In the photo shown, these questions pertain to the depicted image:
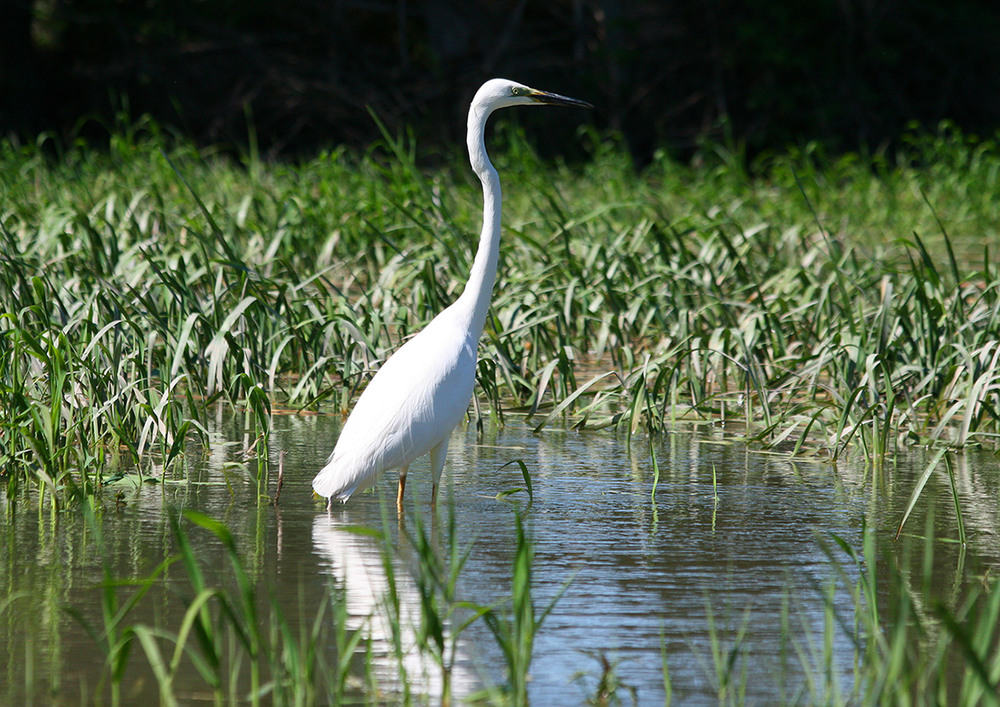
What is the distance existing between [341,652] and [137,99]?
43.6ft

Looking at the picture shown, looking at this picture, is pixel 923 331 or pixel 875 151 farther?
pixel 875 151

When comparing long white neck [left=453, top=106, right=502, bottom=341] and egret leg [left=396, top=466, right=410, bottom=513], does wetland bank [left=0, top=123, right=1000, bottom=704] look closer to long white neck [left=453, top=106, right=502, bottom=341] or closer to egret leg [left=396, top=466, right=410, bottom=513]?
egret leg [left=396, top=466, right=410, bottom=513]

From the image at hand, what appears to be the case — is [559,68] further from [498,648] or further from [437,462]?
[498,648]

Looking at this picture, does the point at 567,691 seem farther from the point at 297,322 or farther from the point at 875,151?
the point at 875,151

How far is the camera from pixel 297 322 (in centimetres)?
521

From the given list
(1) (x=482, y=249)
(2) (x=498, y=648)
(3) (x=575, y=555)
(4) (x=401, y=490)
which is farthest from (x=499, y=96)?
(2) (x=498, y=648)

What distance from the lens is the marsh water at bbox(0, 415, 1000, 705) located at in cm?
255

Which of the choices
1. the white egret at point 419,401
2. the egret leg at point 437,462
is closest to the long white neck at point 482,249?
the white egret at point 419,401

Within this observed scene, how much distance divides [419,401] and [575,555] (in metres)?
0.67

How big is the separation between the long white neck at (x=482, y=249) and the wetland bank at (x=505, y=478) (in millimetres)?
554

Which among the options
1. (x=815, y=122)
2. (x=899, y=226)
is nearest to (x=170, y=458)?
(x=899, y=226)

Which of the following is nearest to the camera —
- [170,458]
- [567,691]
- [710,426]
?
[567,691]

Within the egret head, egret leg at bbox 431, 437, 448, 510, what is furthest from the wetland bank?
the egret head

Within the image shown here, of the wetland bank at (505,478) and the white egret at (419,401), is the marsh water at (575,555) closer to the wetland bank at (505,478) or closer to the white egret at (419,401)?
the wetland bank at (505,478)
